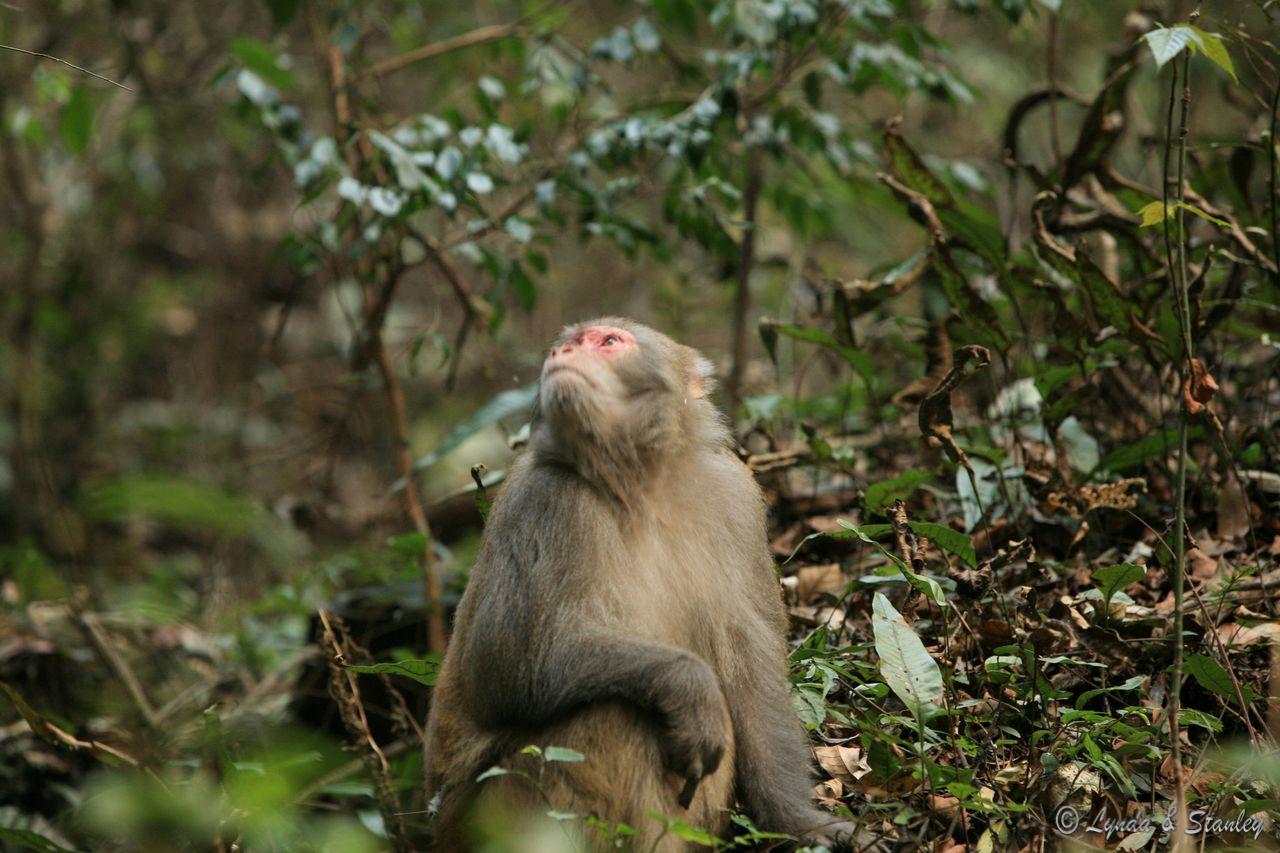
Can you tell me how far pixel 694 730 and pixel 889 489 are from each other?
147cm

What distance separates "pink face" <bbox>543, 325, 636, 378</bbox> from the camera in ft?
11.8

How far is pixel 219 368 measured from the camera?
1190 cm

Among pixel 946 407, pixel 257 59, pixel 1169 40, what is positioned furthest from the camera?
pixel 257 59

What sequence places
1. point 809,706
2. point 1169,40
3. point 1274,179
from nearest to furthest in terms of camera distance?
point 1169,40
point 809,706
point 1274,179

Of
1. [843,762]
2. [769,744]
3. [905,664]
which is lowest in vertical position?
[843,762]

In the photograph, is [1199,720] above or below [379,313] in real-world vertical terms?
below

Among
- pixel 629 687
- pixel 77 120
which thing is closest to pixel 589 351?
pixel 629 687

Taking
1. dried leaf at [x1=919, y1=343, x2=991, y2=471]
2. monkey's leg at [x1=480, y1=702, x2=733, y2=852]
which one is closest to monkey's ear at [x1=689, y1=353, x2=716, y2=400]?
dried leaf at [x1=919, y1=343, x2=991, y2=471]

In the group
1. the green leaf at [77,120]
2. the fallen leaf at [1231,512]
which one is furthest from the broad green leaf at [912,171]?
the green leaf at [77,120]

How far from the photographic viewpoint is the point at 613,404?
3.61 meters

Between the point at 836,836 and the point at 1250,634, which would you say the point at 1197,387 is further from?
the point at 836,836

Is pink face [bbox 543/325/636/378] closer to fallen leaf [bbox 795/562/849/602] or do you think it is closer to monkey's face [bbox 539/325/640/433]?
monkey's face [bbox 539/325/640/433]

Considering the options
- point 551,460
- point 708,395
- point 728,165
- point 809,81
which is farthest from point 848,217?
point 551,460

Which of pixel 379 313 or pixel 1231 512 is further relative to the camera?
pixel 379 313
